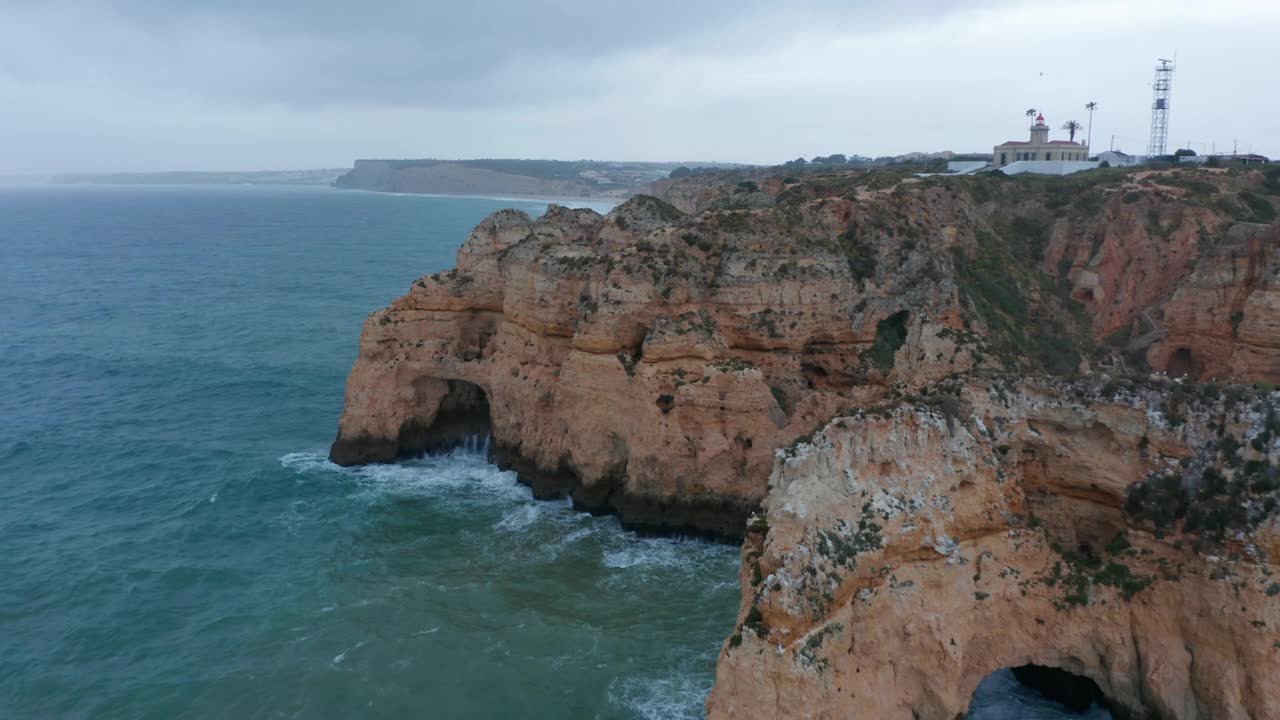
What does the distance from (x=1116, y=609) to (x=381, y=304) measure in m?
68.5

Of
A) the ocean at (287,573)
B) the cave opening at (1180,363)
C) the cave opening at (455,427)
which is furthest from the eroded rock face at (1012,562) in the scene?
the cave opening at (455,427)

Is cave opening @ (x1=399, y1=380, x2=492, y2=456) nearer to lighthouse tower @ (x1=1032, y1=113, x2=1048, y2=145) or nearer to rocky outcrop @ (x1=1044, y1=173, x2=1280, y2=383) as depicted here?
rocky outcrop @ (x1=1044, y1=173, x2=1280, y2=383)

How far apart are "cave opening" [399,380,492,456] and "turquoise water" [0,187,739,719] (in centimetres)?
80

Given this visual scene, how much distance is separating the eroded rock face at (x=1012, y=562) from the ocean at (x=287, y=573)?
628 centimetres

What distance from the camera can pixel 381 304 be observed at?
75625 mm

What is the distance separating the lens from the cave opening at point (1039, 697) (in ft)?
60.6

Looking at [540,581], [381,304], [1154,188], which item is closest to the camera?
[540,581]

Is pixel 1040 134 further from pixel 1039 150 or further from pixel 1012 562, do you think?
pixel 1012 562

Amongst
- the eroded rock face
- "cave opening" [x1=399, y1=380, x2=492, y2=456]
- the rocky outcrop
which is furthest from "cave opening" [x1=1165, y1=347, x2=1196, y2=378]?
"cave opening" [x1=399, y1=380, x2=492, y2=456]

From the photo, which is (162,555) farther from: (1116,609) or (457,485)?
(1116,609)

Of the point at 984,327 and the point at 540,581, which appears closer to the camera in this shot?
the point at 540,581

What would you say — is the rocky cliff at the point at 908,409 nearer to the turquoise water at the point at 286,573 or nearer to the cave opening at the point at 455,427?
the cave opening at the point at 455,427

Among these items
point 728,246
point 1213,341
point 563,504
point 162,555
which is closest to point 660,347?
point 728,246

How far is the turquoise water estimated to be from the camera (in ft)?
70.4
